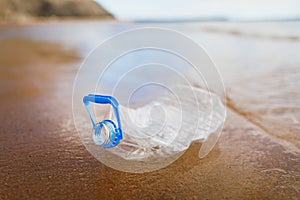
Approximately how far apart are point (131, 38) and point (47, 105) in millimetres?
1675

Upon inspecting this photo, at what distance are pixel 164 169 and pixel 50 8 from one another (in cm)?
7074

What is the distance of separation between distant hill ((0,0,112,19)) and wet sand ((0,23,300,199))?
164 feet

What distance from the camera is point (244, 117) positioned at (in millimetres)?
3344

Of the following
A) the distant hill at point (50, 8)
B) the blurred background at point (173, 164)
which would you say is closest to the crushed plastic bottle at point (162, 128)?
the blurred background at point (173, 164)

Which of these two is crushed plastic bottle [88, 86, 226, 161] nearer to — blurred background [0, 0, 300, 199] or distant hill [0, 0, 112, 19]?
blurred background [0, 0, 300, 199]

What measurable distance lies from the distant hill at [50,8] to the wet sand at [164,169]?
164ft

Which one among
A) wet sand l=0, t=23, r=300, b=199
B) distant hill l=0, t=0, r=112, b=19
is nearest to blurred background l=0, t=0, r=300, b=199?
wet sand l=0, t=23, r=300, b=199

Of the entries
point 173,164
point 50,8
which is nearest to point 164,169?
point 173,164

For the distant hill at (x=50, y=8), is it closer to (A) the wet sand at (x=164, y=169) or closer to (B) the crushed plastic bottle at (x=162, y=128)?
(A) the wet sand at (x=164, y=169)

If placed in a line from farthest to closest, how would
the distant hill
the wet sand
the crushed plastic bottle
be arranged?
the distant hill → the crushed plastic bottle → the wet sand

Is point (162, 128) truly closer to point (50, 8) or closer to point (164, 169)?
point (164, 169)

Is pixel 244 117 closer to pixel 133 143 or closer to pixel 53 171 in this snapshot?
pixel 133 143

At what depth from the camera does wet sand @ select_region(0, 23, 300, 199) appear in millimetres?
1930

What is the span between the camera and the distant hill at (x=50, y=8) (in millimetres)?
55463
